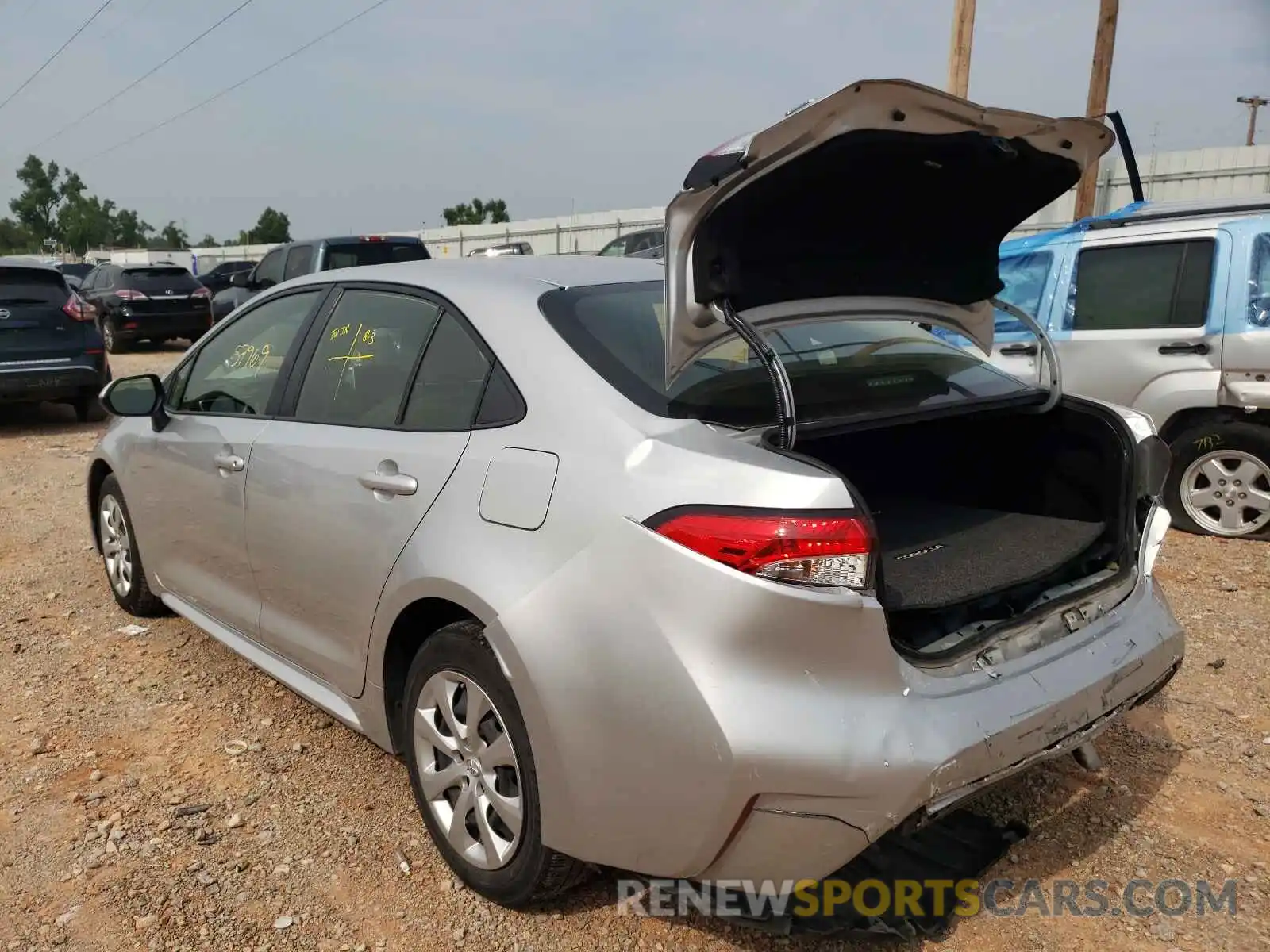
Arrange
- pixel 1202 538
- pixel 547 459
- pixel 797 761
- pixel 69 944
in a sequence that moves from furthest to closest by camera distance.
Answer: pixel 1202 538 → pixel 69 944 → pixel 547 459 → pixel 797 761

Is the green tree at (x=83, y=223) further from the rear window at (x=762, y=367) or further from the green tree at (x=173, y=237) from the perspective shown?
the rear window at (x=762, y=367)

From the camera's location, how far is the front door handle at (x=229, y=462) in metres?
3.39

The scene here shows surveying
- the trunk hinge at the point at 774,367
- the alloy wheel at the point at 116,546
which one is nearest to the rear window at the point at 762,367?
the trunk hinge at the point at 774,367

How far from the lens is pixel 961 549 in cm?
291

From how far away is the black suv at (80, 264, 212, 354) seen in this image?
16469mm

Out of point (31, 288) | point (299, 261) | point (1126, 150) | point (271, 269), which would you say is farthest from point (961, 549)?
point (271, 269)

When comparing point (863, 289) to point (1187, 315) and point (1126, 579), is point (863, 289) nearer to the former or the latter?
point (1126, 579)

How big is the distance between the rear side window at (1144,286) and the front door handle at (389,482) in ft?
16.0

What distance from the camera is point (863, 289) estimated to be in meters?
2.77

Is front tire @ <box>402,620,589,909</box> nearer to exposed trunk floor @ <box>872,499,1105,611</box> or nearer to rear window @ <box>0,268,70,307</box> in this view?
exposed trunk floor @ <box>872,499,1105,611</box>

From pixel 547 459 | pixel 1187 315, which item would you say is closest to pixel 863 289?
pixel 547 459

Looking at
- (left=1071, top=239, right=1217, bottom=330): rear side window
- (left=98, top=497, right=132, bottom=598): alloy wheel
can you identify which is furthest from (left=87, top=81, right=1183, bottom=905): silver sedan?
(left=1071, top=239, right=1217, bottom=330): rear side window

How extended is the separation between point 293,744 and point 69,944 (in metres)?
1.06

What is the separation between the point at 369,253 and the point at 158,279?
265 inches
